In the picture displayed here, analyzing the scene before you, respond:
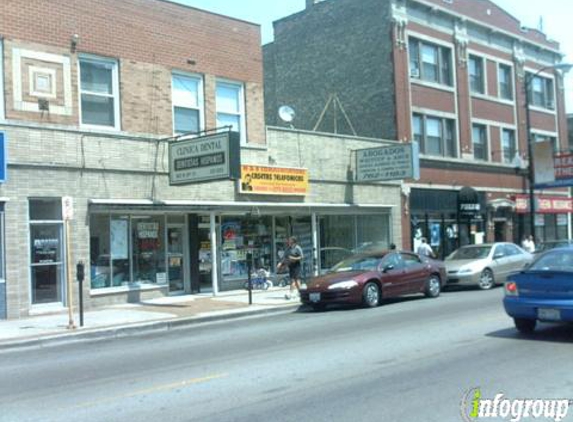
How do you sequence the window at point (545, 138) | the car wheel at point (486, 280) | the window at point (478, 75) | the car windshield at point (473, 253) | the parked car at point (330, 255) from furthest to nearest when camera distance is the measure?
the window at point (545, 138) → the window at point (478, 75) → the parked car at point (330, 255) → the car windshield at point (473, 253) → the car wheel at point (486, 280)

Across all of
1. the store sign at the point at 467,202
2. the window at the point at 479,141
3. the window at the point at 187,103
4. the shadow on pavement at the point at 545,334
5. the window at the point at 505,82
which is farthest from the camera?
the window at the point at 505,82

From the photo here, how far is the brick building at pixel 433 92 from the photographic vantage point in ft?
90.1

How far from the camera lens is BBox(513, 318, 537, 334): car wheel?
1037 centimetres

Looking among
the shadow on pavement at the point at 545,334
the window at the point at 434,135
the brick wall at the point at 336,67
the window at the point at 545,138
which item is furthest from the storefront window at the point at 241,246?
the window at the point at 545,138

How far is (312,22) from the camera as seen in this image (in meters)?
31.2

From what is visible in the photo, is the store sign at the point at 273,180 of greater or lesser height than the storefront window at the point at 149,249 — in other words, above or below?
above

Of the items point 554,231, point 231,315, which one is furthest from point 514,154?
point 231,315

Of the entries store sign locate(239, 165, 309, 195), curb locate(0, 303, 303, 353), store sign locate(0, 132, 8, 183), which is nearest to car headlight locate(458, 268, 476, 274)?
store sign locate(239, 165, 309, 195)

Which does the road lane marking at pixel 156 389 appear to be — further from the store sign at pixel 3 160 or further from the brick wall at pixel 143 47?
the brick wall at pixel 143 47

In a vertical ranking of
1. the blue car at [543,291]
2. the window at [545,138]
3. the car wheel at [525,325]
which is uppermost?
the window at [545,138]

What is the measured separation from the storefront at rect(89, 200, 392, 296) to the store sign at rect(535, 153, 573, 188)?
1128cm

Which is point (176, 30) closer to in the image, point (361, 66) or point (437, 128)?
point (361, 66)

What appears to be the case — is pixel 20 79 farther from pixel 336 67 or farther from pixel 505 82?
pixel 505 82

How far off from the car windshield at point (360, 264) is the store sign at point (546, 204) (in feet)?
58.8
